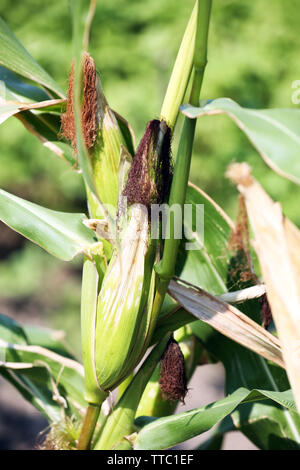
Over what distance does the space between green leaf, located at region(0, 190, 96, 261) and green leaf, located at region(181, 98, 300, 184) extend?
18 centimetres

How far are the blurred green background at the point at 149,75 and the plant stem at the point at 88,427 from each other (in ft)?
5.08

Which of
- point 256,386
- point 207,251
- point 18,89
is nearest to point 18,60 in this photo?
point 18,89

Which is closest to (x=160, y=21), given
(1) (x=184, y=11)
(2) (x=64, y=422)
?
(1) (x=184, y=11)

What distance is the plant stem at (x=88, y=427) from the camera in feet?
1.61

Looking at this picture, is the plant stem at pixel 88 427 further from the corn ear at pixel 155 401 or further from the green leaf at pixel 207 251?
the green leaf at pixel 207 251

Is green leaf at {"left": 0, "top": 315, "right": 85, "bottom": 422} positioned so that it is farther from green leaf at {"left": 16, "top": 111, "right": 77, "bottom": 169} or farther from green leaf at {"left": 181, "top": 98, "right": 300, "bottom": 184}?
green leaf at {"left": 181, "top": 98, "right": 300, "bottom": 184}

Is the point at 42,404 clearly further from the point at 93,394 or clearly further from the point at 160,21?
the point at 160,21

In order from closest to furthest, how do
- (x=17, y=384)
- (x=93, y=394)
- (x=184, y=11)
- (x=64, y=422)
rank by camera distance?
(x=93, y=394)
(x=64, y=422)
(x=17, y=384)
(x=184, y=11)

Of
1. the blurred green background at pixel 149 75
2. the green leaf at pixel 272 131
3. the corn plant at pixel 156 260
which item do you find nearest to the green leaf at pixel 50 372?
the corn plant at pixel 156 260

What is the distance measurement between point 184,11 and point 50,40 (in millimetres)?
593

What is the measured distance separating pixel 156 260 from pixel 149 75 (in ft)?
6.27

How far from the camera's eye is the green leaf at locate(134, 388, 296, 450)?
0.46 m

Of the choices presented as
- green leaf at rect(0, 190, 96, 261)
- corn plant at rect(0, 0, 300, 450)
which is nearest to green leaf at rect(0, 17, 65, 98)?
corn plant at rect(0, 0, 300, 450)

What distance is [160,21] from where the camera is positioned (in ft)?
7.03
